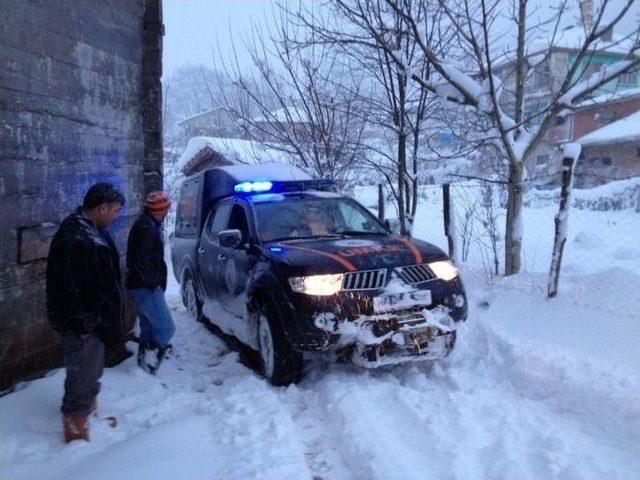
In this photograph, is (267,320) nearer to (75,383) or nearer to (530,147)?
(75,383)

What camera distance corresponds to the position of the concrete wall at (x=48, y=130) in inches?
176

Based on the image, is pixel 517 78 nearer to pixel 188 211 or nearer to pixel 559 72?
pixel 559 72

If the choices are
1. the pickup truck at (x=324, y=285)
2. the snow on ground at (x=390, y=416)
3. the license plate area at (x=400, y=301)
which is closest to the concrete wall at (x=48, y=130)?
the snow on ground at (x=390, y=416)

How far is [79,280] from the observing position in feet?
12.0

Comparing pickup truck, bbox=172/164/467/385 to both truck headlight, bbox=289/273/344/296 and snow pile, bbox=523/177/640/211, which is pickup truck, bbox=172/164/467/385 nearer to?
truck headlight, bbox=289/273/344/296

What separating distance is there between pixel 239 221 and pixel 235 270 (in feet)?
1.95

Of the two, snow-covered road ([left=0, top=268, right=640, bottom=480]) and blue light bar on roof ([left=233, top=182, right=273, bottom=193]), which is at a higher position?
blue light bar on roof ([left=233, top=182, right=273, bottom=193])

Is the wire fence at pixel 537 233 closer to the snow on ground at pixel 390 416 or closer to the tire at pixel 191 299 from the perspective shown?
the snow on ground at pixel 390 416

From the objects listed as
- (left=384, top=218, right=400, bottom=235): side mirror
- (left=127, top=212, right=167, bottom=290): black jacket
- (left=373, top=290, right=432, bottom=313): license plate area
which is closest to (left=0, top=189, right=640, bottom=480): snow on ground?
(left=373, top=290, right=432, bottom=313): license plate area

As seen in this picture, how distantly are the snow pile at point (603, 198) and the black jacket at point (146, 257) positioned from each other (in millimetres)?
14021

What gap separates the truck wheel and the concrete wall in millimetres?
1992

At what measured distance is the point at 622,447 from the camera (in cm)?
337

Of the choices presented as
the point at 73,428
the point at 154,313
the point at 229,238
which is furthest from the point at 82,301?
the point at 229,238

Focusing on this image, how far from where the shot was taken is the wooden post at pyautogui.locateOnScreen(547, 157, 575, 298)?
6.36 meters
